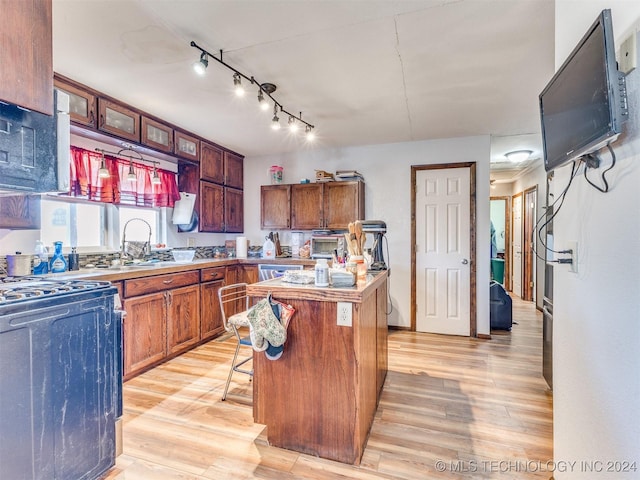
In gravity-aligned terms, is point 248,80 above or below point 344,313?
above

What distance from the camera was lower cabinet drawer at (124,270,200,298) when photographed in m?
2.72

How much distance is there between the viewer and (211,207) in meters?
4.18

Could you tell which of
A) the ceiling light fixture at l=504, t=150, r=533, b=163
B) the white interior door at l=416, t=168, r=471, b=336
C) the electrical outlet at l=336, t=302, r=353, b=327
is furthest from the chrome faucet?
the ceiling light fixture at l=504, t=150, r=533, b=163

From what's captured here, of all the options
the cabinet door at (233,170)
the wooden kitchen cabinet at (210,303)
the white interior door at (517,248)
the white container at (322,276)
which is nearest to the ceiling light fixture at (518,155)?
the white interior door at (517,248)

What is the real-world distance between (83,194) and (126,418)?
193cm

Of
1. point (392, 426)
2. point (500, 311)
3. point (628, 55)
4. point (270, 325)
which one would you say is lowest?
point (392, 426)

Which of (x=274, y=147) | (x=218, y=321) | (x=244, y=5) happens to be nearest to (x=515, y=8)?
(x=244, y=5)

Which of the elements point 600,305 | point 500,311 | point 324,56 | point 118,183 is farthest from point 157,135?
point 500,311

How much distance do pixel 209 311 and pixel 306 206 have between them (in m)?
1.81

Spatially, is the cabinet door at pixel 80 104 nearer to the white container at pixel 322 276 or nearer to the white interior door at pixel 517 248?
the white container at pixel 322 276

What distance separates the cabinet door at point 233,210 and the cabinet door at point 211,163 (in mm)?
253

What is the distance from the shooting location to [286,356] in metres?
1.80

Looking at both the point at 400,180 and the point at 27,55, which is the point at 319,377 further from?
the point at 400,180

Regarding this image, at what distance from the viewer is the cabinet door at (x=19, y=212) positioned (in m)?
2.34
